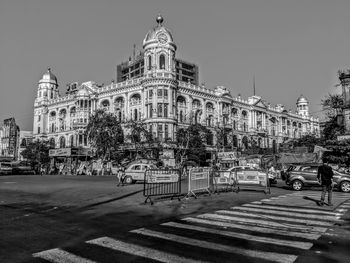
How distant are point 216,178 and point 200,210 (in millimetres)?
6427

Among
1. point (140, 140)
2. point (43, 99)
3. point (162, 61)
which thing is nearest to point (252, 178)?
point (140, 140)

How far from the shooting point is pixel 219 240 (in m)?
7.14

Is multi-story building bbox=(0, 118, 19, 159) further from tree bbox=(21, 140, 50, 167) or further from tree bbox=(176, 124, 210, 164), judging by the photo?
tree bbox=(176, 124, 210, 164)

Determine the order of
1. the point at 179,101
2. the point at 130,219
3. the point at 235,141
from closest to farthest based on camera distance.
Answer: the point at 130,219 → the point at 179,101 → the point at 235,141

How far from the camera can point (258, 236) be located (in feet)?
24.8

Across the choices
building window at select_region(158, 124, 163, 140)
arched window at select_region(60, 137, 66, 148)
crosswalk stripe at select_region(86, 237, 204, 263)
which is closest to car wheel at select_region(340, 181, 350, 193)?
crosswalk stripe at select_region(86, 237, 204, 263)

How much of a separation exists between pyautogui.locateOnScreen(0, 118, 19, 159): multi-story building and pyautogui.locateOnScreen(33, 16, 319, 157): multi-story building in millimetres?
27199

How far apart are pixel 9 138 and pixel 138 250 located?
4307 inches

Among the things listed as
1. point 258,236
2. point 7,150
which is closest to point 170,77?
point 258,236

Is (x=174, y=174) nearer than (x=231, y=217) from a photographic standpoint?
No

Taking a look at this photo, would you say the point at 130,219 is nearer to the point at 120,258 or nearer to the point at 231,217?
the point at 231,217

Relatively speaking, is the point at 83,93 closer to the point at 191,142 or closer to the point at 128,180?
the point at 191,142

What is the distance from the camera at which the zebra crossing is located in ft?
19.4

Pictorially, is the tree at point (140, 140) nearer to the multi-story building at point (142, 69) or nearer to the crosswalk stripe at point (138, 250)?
the multi-story building at point (142, 69)
